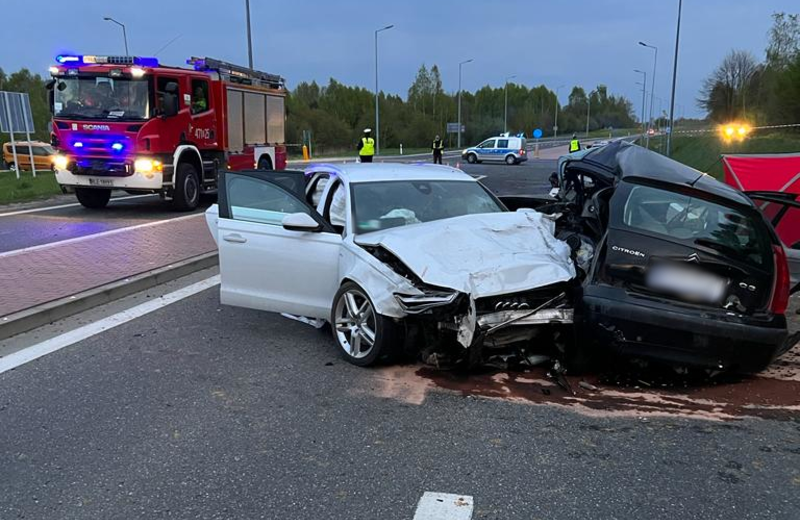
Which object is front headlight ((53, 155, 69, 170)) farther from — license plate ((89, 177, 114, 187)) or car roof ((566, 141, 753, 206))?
car roof ((566, 141, 753, 206))

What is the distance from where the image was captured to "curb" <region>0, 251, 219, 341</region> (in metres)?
5.73

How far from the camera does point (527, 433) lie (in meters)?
3.80

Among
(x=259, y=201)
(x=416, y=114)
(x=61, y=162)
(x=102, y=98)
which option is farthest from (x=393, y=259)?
(x=416, y=114)

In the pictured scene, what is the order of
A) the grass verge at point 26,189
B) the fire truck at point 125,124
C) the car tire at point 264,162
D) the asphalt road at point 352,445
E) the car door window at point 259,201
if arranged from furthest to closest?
the car tire at point 264,162 < the grass verge at point 26,189 < the fire truck at point 125,124 < the car door window at point 259,201 < the asphalt road at point 352,445

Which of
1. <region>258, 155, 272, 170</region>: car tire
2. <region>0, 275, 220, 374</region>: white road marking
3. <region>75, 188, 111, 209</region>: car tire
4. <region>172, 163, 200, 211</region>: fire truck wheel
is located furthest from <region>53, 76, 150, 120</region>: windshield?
<region>0, 275, 220, 374</region>: white road marking

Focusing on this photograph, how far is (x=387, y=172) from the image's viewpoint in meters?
6.06

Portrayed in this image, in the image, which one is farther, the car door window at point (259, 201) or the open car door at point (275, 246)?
the car door window at point (259, 201)

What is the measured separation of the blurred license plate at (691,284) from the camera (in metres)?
4.28

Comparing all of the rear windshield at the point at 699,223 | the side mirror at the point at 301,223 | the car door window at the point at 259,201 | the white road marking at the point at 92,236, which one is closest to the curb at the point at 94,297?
the car door window at the point at 259,201

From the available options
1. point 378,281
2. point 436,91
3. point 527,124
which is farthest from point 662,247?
point 527,124

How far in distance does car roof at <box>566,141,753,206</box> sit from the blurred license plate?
67 centimetres

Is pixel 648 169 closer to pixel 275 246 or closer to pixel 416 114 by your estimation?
pixel 275 246

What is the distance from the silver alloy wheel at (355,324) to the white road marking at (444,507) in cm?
172

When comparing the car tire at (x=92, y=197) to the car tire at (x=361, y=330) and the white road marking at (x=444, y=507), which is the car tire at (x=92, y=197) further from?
the white road marking at (x=444, y=507)
